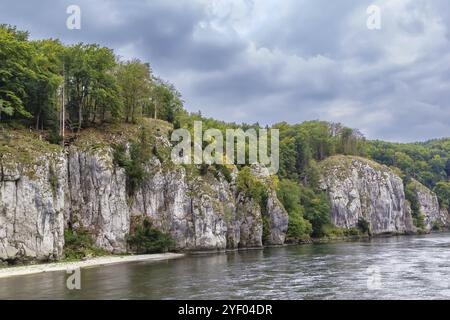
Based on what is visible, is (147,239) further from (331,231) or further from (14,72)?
(331,231)

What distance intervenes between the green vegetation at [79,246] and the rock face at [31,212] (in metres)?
2.21

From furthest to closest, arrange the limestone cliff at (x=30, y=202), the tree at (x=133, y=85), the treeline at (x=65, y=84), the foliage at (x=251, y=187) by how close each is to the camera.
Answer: the foliage at (x=251, y=187) → the tree at (x=133, y=85) → the treeline at (x=65, y=84) → the limestone cliff at (x=30, y=202)

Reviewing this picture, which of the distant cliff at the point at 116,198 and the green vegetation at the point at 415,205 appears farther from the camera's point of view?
the green vegetation at the point at 415,205

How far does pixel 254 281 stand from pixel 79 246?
103 ft

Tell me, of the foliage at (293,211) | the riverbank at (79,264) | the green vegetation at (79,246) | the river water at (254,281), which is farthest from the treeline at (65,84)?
the foliage at (293,211)

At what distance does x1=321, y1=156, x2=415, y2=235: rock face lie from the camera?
13550 centimetres

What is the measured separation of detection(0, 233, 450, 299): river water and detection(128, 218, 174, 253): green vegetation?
49.8 ft

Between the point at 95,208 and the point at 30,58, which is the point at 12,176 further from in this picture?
the point at 30,58

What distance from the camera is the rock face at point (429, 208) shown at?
17012cm

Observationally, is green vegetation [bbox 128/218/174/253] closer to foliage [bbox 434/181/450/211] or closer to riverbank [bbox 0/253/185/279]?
riverbank [bbox 0/253/185/279]

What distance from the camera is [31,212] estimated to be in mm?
55281

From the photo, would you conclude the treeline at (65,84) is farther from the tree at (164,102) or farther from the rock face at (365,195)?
the rock face at (365,195)

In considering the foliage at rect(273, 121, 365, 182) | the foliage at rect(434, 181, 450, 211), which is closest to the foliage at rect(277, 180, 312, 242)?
the foliage at rect(273, 121, 365, 182)

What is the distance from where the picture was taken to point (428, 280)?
38250mm
